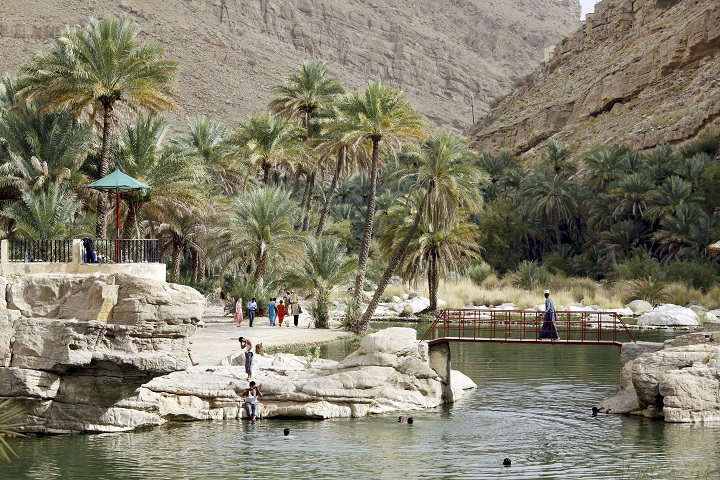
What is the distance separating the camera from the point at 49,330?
2089 cm

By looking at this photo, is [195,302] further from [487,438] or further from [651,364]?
[651,364]

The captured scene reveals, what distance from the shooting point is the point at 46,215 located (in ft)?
107

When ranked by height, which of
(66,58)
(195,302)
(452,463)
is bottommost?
(452,463)

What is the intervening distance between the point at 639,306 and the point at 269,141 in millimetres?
20346

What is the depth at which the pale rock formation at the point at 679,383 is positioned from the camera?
21672mm

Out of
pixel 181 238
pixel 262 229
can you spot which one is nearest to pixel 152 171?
pixel 262 229

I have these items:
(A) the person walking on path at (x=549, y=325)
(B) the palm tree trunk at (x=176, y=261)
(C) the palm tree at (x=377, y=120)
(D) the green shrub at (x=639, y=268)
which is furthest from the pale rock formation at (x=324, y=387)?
(D) the green shrub at (x=639, y=268)

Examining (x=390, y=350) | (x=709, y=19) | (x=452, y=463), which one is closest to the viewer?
(x=452, y=463)

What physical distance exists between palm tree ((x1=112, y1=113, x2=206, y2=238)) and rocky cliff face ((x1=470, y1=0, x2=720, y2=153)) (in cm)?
4730

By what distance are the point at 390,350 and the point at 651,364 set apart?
5.92 metres

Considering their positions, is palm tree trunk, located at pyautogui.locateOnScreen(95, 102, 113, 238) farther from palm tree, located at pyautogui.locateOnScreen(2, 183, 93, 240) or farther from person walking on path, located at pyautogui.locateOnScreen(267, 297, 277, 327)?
person walking on path, located at pyautogui.locateOnScreen(267, 297, 277, 327)

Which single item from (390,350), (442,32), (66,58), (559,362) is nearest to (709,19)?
(559,362)

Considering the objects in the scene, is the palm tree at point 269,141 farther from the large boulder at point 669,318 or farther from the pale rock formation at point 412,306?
the large boulder at point 669,318

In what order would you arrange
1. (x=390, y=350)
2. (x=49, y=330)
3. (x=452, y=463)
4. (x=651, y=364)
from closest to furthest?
(x=452, y=463) → (x=49, y=330) → (x=651, y=364) → (x=390, y=350)
